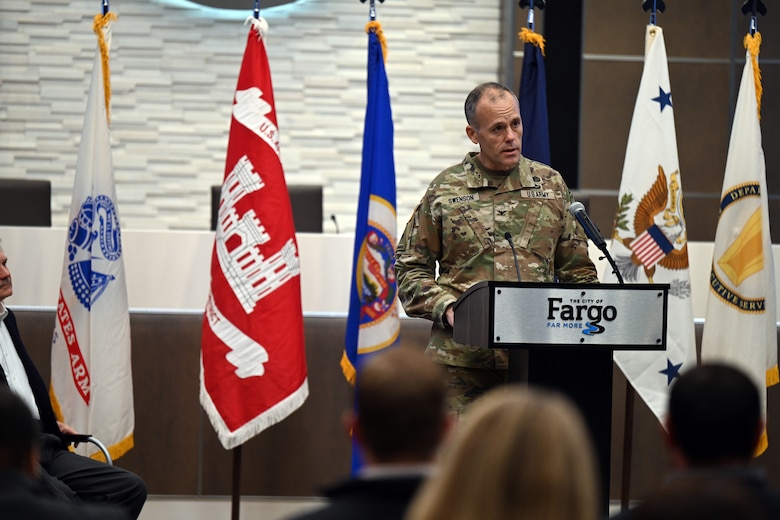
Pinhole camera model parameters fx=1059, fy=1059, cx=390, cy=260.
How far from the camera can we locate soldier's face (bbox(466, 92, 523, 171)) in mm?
2971

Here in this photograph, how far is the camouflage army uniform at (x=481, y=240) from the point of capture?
294cm

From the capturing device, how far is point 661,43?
13.9ft

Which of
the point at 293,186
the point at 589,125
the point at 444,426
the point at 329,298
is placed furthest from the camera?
the point at 589,125

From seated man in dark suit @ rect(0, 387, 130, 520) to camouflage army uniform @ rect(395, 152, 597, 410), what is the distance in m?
1.52

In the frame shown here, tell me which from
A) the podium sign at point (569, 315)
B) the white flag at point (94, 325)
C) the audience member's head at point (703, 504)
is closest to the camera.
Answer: the audience member's head at point (703, 504)

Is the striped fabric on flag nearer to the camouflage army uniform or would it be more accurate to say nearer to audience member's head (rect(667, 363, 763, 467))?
the camouflage army uniform

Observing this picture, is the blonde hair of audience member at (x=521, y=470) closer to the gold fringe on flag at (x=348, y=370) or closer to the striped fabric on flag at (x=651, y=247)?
the gold fringe on flag at (x=348, y=370)

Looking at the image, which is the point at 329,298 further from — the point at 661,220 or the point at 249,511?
the point at 661,220

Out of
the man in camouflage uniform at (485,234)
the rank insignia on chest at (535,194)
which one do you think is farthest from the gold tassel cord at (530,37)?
the rank insignia on chest at (535,194)

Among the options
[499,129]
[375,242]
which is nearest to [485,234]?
[499,129]

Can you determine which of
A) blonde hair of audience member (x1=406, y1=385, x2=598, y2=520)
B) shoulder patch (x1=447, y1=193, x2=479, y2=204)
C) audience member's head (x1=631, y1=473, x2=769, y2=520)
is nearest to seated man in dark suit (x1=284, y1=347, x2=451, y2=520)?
blonde hair of audience member (x1=406, y1=385, x2=598, y2=520)

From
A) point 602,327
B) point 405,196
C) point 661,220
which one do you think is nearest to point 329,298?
point 661,220

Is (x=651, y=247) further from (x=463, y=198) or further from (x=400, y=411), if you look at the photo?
(x=400, y=411)

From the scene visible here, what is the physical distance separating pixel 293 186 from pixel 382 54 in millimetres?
1200
